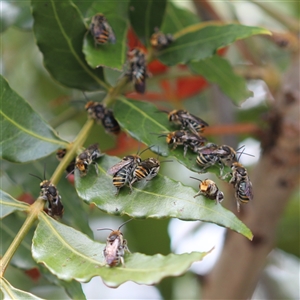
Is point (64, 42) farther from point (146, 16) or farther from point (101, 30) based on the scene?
point (146, 16)

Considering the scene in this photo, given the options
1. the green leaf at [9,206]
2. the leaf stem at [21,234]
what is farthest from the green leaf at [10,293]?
the green leaf at [9,206]

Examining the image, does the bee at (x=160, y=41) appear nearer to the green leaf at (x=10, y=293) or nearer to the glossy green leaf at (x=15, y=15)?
the glossy green leaf at (x=15, y=15)

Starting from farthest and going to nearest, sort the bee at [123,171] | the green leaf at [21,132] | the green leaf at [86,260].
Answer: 1. the green leaf at [21,132]
2. the bee at [123,171]
3. the green leaf at [86,260]

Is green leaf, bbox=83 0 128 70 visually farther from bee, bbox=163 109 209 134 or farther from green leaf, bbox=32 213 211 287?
green leaf, bbox=32 213 211 287

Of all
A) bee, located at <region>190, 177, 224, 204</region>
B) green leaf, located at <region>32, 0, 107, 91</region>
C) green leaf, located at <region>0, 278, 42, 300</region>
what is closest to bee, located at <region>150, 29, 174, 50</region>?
green leaf, located at <region>32, 0, 107, 91</region>

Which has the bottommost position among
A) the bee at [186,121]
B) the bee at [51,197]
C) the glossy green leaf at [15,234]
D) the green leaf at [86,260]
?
the glossy green leaf at [15,234]

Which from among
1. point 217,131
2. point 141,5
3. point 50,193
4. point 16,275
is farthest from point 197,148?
point 16,275

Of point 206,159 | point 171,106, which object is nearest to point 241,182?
point 206,159
